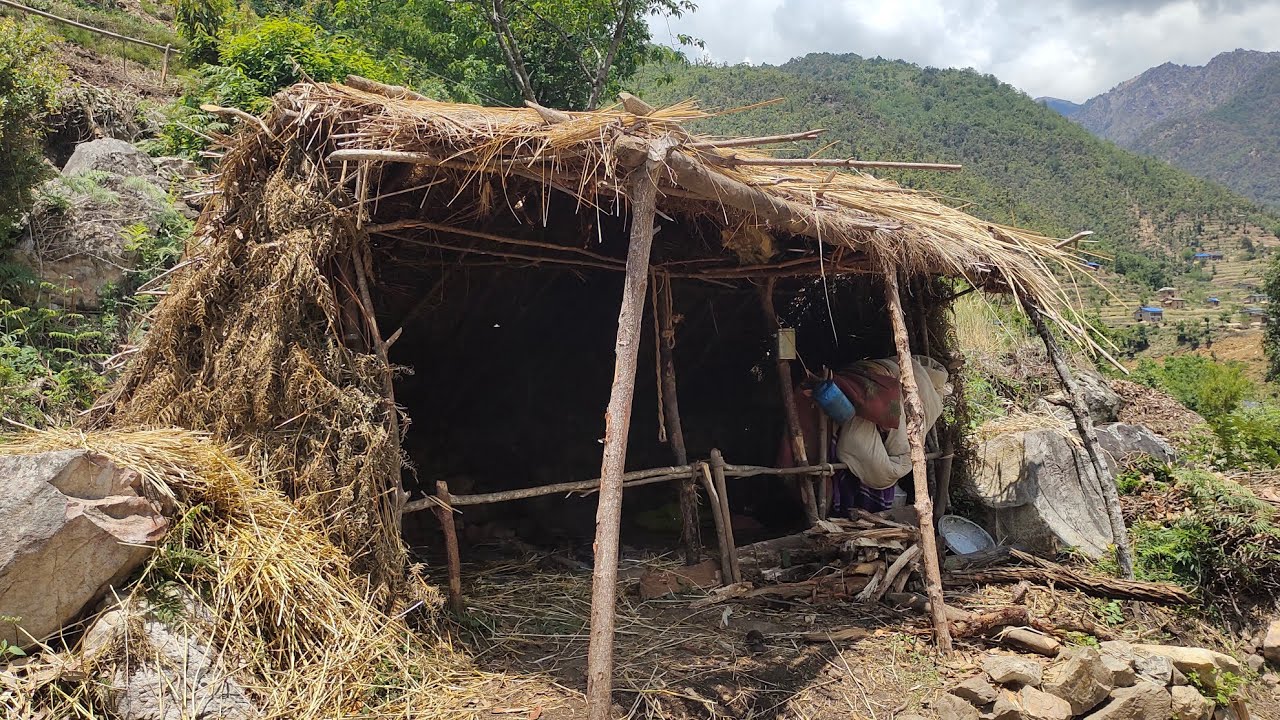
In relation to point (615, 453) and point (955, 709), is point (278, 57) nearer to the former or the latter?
point (615, 453)

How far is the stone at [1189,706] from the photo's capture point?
13.9 ft

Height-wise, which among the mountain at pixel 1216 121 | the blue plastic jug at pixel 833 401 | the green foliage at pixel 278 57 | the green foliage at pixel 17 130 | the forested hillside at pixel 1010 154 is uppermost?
the mountain at pixel 1216 121

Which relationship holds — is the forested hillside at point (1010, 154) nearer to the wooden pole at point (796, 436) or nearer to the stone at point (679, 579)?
the wooden pole at point (796, 436)

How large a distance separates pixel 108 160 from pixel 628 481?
23.9 feet

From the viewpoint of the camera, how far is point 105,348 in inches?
282

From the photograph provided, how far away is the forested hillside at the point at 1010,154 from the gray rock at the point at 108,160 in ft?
86.9

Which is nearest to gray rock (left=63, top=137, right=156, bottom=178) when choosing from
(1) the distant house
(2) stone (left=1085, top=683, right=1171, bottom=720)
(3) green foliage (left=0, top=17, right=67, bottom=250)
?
(3) green foliage (left=0, top=17, right=67, bottom=250)

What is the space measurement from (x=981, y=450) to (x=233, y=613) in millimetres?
6567

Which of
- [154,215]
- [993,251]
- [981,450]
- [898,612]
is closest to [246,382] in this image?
[898,612]

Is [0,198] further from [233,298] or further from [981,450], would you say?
[981,450]

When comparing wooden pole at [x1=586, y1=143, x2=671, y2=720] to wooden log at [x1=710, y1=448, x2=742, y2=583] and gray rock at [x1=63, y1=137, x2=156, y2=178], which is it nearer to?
wooden log at [x1=710, y1=448, x2=742, y2=583]

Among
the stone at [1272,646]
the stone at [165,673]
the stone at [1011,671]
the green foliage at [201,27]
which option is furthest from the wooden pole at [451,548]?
the green foliage at [201,27]

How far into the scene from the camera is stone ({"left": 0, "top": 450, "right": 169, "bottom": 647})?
115 inches

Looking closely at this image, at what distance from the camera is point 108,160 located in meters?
8.52
